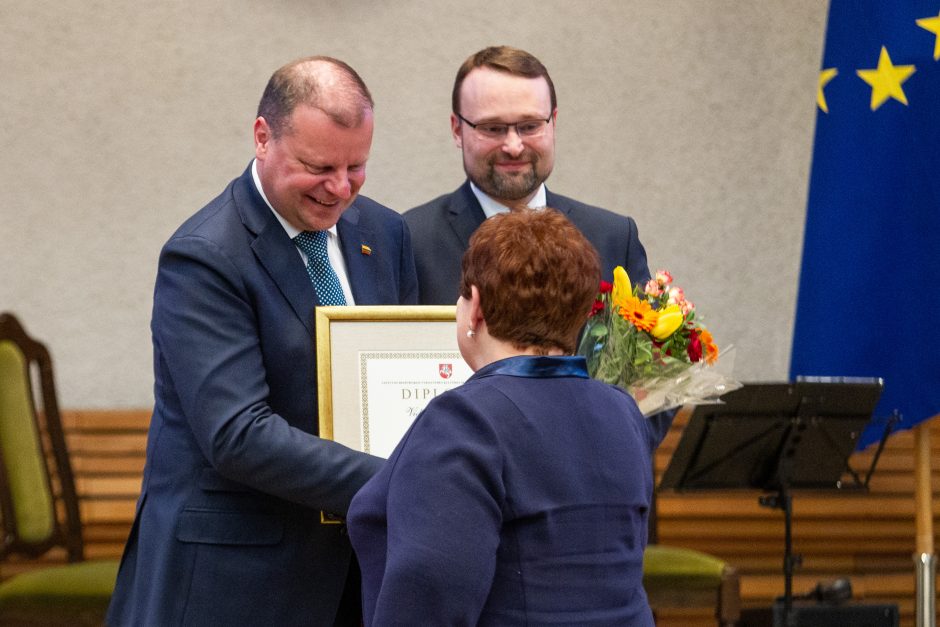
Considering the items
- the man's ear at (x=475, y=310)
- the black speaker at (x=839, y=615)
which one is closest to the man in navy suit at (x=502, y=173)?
the man's ear at (x=475, y=310)

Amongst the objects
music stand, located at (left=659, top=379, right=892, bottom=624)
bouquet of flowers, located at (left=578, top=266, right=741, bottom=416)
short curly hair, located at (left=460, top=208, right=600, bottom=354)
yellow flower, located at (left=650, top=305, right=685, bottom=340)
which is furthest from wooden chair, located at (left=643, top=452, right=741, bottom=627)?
short curly hair, located at (left=460, top=208, right=600, bottom=354)

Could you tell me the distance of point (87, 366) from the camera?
5.42m

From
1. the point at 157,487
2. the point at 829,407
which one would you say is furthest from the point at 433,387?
the point at 829,407

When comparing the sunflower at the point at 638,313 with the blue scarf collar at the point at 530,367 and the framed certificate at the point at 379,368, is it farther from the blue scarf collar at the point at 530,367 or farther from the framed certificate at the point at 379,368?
the blue scarf collar at the point at 530,367

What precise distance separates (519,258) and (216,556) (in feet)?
2.96

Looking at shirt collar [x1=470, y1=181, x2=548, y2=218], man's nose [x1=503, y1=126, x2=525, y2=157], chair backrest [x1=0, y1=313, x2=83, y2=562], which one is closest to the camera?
man's nose [x1=503, y1=126, x2=525, y2=157]

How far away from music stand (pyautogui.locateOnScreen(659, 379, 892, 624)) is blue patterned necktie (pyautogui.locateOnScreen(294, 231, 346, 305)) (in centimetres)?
219

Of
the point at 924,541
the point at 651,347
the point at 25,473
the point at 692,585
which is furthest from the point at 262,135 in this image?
the point at 924,541

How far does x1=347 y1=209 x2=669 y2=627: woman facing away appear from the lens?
69.1 inches

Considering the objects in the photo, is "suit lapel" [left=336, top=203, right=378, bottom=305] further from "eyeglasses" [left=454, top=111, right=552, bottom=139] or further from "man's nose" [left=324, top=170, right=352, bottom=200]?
"eyeglasses" [left=454, top=111, right=552, bottom=139]

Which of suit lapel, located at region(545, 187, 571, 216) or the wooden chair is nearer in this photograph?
suit lapel, located at region(545, 187, 571, 216)

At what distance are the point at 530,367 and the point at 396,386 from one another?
2.13ft

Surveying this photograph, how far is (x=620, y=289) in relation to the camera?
7.88 ft

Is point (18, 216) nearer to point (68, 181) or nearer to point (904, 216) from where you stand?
point (68, 181)
